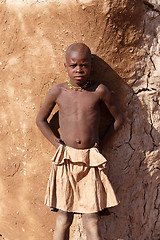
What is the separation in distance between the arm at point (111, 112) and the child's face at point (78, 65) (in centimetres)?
17

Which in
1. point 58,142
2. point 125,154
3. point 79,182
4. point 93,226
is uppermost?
point 58,142

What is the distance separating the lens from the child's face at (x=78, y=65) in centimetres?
183

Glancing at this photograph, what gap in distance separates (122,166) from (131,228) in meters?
0.57

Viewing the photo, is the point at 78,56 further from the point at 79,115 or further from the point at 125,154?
the point at 125,154

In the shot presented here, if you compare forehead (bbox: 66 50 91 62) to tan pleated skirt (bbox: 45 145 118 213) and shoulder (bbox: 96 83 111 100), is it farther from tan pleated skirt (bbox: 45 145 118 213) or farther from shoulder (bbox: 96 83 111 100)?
tan pleated skirt (bbox: 45 145 118 213)

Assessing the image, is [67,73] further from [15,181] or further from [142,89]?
[15,181]

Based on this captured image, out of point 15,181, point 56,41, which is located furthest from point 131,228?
point 56,41

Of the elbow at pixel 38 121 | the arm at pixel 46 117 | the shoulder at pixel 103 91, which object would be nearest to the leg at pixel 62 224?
the arm at pixel 46 117

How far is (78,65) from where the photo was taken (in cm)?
184

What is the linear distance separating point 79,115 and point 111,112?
0.79 feet

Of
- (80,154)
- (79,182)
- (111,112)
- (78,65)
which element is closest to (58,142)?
(80,154)

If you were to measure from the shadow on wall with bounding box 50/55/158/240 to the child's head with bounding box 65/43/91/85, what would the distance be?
0.72ft

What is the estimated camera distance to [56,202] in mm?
2055

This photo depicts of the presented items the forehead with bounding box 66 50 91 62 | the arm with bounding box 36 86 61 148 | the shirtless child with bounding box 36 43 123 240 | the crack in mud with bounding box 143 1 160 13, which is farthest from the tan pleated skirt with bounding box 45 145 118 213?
the crack in mud with bounding box 143 1 160 13
